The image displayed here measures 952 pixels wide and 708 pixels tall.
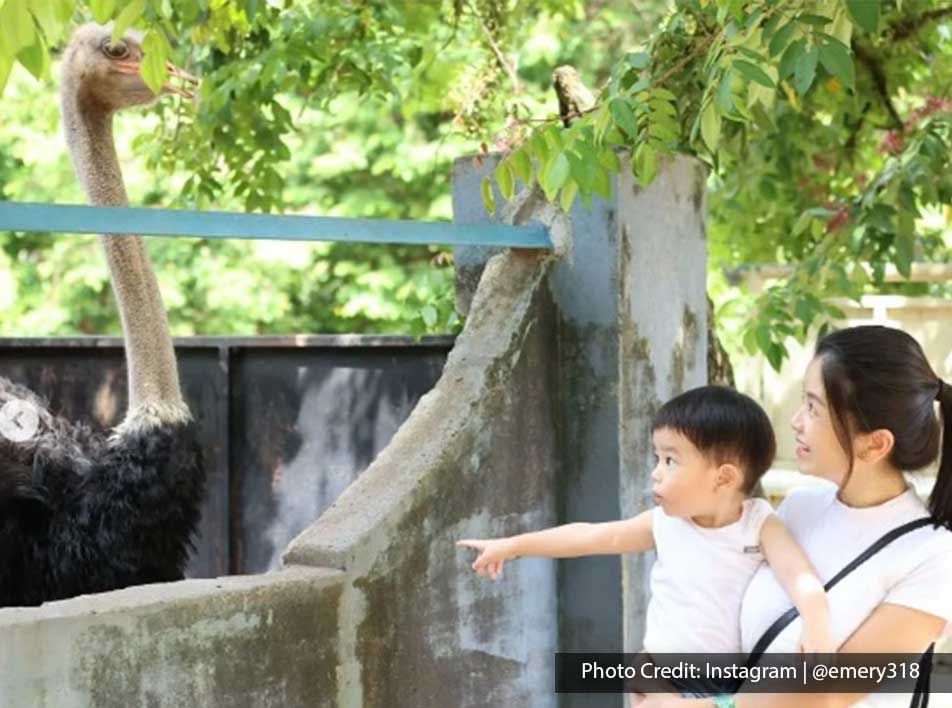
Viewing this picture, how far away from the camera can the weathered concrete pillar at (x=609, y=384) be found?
4184 millimetres

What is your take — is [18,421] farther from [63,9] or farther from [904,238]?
[904,238]

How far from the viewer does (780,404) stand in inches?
348

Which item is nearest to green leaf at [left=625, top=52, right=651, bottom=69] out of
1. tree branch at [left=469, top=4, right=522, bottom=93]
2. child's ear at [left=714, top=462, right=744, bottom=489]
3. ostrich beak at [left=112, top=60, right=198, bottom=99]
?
ostrich beak at [left=112, top=60, right=198, bottom=99]

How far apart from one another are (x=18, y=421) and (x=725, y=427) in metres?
2.41

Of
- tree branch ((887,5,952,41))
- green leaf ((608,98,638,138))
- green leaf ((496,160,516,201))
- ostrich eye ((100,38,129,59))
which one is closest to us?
green leaf ((608,98,638,138))

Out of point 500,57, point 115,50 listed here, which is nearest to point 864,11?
point 115,50

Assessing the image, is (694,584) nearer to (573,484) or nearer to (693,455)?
(693,455)

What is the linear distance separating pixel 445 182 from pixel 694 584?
11.7 m

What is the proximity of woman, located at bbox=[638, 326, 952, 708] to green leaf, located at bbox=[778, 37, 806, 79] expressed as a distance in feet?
2.57

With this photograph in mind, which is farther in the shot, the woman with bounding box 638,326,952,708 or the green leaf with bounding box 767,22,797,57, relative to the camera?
the green leaf with bounding box 767,22,797,57

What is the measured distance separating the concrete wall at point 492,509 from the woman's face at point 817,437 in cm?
121

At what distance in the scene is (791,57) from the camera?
3.22 m

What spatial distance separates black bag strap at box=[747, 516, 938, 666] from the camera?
2.48m

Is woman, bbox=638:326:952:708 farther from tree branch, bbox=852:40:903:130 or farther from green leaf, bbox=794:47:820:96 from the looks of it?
tree branch, bbox=852:40:903:130
